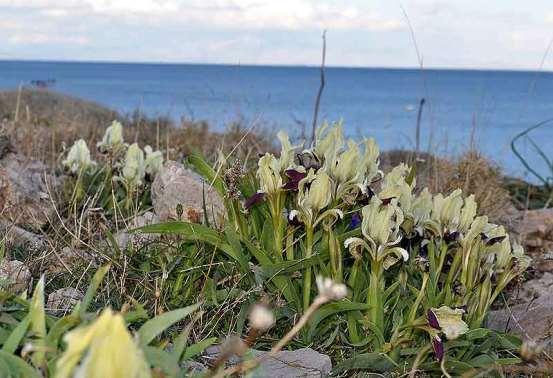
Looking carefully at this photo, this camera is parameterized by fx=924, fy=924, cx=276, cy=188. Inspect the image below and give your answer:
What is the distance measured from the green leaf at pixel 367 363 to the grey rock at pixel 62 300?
87cm

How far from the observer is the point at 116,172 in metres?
4.96

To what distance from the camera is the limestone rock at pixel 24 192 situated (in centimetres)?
411

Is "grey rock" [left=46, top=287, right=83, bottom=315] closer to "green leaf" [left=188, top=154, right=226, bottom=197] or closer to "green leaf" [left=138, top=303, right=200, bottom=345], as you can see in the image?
"green leaf" [left=188, top=154, right=226, bottom=197]

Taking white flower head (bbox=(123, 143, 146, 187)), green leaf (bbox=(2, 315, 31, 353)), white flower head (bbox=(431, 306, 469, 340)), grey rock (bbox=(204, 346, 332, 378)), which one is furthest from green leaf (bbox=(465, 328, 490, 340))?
white flower head (bbox=(123, 143, 146, 187))

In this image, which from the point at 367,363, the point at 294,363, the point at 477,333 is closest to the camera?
the point at 294,363

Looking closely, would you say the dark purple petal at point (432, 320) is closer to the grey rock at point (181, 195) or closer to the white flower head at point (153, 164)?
the grey rock at point (181, 195)

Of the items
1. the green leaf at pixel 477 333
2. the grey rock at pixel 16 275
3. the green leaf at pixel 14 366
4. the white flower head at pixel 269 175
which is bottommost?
the green leaf at pixel 477 333

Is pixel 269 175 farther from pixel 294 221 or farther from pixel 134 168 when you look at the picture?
pixel 134 168

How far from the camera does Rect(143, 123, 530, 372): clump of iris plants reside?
9.75ft

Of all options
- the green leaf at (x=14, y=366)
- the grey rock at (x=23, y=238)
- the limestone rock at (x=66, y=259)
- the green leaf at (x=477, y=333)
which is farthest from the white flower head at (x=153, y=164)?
the green leaf at (x=14, y=366)

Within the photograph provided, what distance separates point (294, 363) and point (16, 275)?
985 millimetres

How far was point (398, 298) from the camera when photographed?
123 inches

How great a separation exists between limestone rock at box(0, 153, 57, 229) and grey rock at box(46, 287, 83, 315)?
23.3 inches

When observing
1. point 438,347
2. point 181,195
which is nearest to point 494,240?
point 438,347
